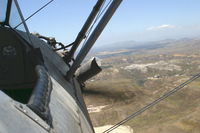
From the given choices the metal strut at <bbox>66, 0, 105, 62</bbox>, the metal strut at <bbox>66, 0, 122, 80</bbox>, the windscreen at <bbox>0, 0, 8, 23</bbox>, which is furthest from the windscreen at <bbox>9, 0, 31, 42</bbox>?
the metal strut at <bbox>66, 0, 122, 80</bbox>

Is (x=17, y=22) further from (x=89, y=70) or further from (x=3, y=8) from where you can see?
(x=89, y=70)

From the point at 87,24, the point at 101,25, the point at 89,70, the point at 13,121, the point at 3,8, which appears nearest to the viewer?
the point at 13,121

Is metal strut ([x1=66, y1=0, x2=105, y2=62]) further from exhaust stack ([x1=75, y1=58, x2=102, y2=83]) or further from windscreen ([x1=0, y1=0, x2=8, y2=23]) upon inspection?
windscreen ([x1=0, y1=0, x2=8, y2=23])

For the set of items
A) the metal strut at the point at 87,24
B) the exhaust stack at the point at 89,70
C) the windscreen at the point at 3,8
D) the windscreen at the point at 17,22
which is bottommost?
the exhaust stack at the point at 89,70

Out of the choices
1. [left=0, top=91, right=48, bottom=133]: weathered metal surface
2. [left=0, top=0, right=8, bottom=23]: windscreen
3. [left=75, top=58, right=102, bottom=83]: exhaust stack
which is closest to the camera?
[left=0, top=91, right=48, bottom=133]: weathered metal surface

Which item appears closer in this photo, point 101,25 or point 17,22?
point 101,25

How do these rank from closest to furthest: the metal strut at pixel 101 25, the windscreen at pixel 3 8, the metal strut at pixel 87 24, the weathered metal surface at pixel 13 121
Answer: the weathered metal surface at pixel 13 121 → the metal strut at pixel 101 25 → the metal strut at pixel 87 24 → the windscreen at pixel 3 8

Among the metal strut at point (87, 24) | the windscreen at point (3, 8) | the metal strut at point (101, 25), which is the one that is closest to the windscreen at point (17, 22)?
the windscreen at point (3, 8)

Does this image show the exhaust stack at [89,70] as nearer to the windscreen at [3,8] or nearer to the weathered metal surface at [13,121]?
the windscreen at [3,8]

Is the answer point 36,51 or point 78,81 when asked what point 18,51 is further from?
point 78,81

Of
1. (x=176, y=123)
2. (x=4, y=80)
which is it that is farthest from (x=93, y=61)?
(x=176, y=123)

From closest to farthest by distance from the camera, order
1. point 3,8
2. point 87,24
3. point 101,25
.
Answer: point 101,25 → point 3,8 → point 87,24

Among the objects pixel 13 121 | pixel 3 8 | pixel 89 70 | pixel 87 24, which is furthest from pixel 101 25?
pixel 13 121
